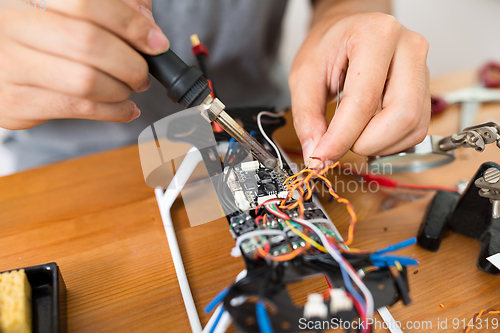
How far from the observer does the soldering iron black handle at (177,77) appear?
0.42 m

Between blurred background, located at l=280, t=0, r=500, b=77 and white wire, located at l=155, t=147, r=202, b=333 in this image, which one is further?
blurred background, located at l=280, t=0, r=500, b=77

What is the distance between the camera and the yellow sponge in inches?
15.6

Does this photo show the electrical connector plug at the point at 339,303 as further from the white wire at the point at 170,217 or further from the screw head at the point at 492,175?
the screw head at the point at 492,175

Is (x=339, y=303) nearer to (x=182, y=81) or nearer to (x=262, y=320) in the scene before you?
(x=262, y=320)

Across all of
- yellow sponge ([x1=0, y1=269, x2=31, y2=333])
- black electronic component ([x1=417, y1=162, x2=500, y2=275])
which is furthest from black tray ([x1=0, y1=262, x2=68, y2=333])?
black electronic component ([x1=417, y1=162, x2=500, y2=275])

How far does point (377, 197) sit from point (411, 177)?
0.11m

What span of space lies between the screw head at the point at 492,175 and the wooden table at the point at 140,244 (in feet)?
0.48

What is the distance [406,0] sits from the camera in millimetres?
1931

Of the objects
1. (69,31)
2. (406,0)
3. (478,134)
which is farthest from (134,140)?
(406,0)

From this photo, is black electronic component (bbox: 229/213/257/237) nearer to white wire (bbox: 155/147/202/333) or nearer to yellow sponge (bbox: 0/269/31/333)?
white wire (bbox: 155/147/202/333)

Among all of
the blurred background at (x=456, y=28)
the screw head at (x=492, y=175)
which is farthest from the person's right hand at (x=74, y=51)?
the blurred background at (x=456, y=28)

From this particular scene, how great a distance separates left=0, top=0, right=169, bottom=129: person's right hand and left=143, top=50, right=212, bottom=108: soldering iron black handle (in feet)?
0.04

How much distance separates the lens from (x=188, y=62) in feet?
2.81

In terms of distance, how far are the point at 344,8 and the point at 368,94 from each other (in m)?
0.33
